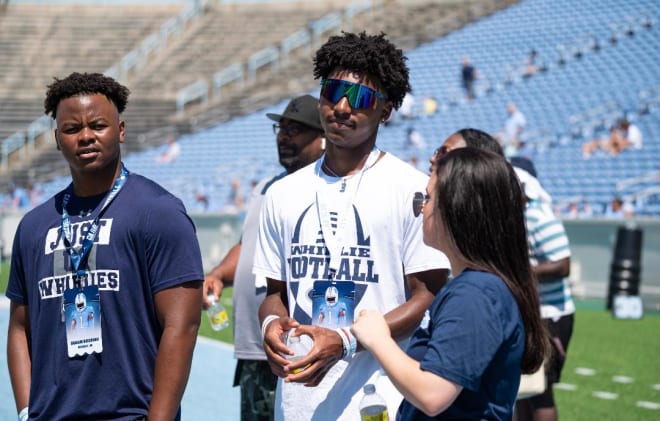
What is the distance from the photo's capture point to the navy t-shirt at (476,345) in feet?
7.93

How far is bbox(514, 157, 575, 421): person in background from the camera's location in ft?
17.7

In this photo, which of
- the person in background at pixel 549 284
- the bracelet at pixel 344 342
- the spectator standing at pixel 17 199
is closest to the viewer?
the bracelet at pixel 344 342

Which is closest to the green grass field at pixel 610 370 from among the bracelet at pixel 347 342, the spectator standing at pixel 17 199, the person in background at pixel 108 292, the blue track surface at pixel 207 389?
the blue track surface at pixel 207 389

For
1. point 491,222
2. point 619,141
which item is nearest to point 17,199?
point 619,141

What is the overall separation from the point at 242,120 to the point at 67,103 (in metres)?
29.0

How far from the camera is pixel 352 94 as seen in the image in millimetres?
3506

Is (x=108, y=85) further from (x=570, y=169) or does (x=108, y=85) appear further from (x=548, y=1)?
(x=548, y=1)

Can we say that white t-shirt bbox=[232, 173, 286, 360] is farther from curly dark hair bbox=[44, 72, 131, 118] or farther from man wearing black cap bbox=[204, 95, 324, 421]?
curly dark hair bbox=[44, 72, 131, 118]

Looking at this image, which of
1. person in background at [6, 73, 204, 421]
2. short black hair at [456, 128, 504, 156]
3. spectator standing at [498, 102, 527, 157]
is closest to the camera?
person in background at [6, 73, 204, 421]

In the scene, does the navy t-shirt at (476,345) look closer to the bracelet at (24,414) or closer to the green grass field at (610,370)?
the bracelet at (24,414)

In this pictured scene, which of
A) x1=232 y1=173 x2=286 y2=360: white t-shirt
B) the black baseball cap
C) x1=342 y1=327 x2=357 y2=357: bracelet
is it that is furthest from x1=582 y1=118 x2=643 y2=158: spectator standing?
x1=342 y1=327 x2=357 y2=357: bracelet

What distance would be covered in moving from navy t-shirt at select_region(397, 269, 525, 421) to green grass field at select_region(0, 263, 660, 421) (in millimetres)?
5037

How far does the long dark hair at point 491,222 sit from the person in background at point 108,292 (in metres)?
0.89

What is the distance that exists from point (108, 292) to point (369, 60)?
120cm
